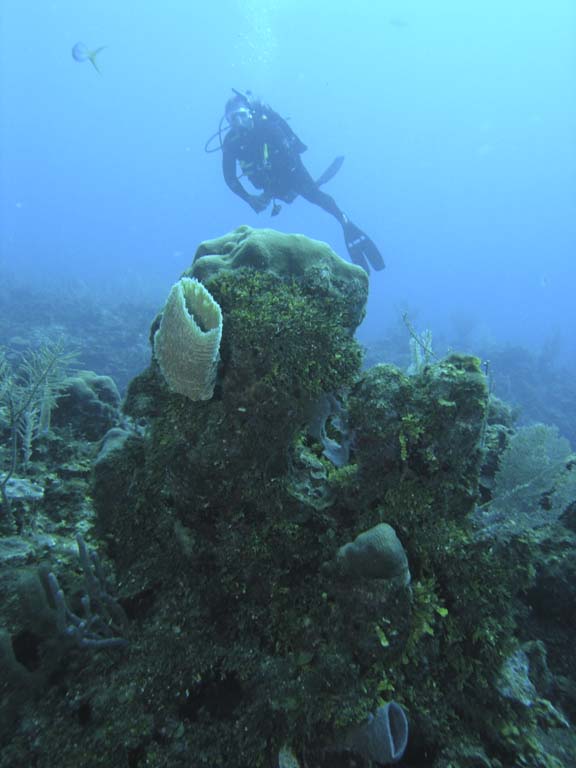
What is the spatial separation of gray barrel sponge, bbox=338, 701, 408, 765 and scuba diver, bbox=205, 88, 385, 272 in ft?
39.3

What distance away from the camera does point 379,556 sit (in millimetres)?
2217

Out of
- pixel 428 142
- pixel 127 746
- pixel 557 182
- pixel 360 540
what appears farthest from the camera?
pixel 428 142

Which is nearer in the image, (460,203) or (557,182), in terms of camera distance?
(557,182)

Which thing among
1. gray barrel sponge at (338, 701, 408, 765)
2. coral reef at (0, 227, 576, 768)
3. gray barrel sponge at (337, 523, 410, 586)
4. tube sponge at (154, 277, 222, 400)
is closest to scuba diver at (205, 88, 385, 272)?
tube sponge at (154, 277, 222, 400)

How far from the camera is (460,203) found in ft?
524

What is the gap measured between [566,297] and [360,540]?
150789mm

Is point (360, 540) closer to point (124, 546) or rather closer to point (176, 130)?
point (124, 546)

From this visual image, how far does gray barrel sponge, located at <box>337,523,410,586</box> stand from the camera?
2.21 meters

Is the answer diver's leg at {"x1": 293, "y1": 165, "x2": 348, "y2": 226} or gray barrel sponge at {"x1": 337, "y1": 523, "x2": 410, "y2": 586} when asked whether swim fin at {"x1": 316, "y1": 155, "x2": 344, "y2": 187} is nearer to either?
diver's leg at {"x1": 293, "y1": 165, "x2": 348, "y2": 226}

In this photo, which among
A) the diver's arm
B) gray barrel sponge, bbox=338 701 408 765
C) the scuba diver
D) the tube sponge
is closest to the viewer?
gray barrel sponge, bbox=338 701 408 765

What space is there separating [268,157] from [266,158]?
37.4 inches

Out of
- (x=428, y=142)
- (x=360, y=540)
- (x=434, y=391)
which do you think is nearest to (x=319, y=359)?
(x=434, y=391)

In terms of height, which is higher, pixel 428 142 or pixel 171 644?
pixel 428 142

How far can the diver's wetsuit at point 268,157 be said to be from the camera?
41.7 feet
